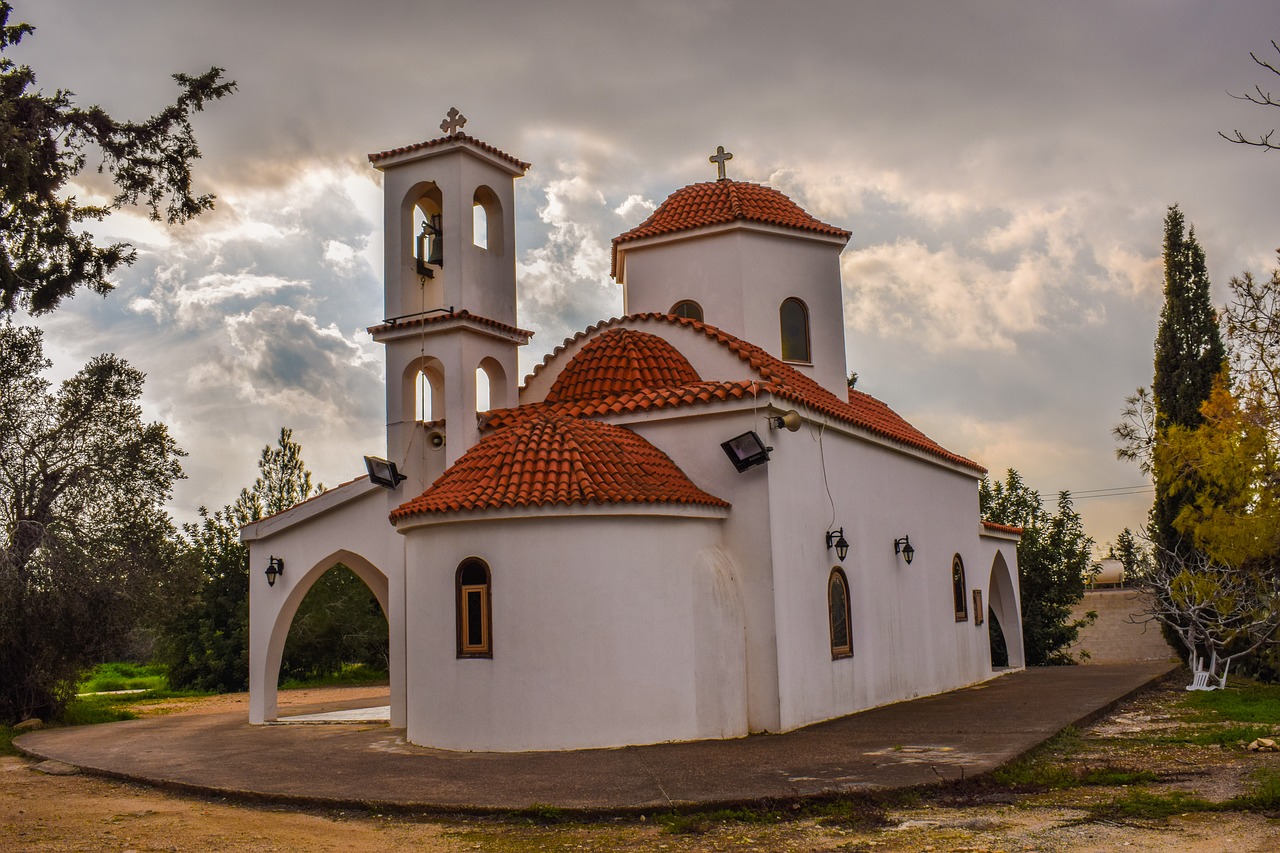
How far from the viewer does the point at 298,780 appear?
1030cm

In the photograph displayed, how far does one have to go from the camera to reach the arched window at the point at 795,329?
58.3 feet

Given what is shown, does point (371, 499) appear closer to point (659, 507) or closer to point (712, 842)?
point (659, 507)

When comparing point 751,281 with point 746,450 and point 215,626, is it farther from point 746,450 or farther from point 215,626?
point 215,626

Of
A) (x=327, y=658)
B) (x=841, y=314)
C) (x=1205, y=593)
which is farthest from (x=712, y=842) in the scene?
(x=327, y=658)

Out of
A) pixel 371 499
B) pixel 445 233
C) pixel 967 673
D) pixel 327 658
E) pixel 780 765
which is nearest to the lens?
pixel 780 765

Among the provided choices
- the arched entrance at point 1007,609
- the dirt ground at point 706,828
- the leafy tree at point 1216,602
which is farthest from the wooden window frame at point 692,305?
the dirt ground at point 706,828

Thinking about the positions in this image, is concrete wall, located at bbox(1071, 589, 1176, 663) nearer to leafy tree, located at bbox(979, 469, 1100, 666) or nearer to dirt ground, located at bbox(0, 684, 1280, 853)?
leafy tree, located at bbox(979, 469, 1100, 666)

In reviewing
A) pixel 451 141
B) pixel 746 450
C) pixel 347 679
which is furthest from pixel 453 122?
pixel 347 679

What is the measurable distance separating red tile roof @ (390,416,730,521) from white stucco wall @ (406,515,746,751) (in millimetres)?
291

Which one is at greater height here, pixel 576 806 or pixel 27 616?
pixel 27 616

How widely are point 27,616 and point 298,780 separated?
28.1 ft

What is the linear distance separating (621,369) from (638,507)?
3.54 meters

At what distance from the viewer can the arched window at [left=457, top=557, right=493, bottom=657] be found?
479 inches

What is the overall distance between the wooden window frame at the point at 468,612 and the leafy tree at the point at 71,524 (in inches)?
295
